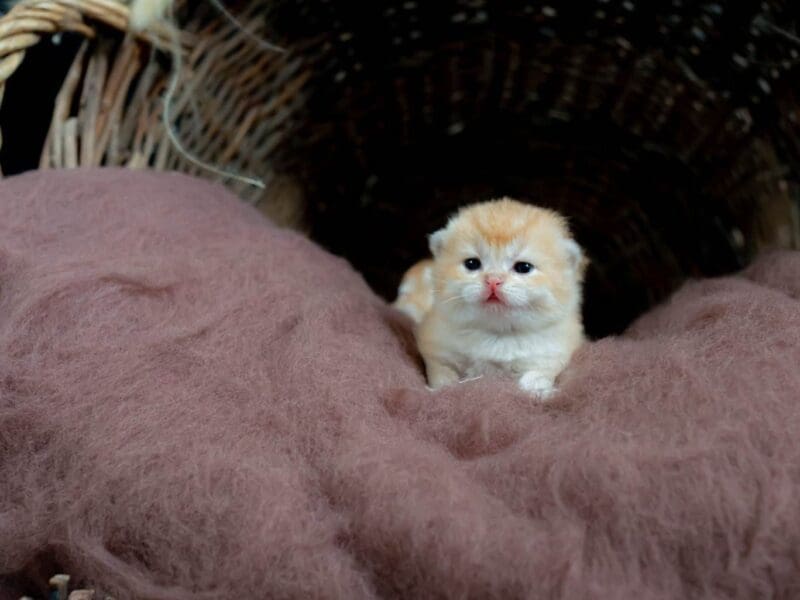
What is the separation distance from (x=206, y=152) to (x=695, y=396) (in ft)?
3.11

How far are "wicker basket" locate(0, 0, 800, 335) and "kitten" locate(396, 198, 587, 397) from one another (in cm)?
45

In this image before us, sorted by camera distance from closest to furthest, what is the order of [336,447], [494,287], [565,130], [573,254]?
[336,447] < [494,287] < [573,254] < [565,130]

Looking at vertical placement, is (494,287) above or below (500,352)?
above

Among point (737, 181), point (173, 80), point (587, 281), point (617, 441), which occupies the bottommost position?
point (587, 281)

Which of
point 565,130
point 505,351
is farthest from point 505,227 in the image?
point 565,130

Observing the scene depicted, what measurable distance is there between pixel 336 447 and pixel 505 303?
1.03 ft

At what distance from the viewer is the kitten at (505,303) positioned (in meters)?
0.98

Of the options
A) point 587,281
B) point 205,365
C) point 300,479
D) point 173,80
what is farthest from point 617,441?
point 587,281

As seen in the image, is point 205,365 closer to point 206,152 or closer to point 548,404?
point 548,404

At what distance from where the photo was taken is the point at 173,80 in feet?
4.02

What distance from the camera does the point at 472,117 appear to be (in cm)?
171

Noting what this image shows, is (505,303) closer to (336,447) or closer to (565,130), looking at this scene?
(336,447)

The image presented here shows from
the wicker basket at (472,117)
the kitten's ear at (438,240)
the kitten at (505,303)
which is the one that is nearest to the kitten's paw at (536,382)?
the kitten at (505,303)

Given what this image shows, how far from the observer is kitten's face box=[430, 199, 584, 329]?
3.17 feet
